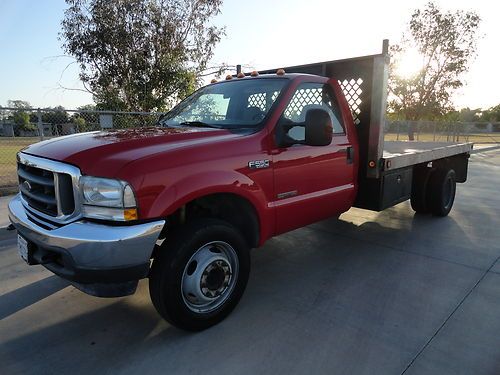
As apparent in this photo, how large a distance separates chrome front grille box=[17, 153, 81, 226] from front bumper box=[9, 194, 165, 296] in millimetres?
120

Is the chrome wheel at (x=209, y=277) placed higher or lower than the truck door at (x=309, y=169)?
lower

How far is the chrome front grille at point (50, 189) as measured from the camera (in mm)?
2531

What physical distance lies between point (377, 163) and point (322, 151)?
2.96ft

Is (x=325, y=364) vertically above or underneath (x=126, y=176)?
underneath

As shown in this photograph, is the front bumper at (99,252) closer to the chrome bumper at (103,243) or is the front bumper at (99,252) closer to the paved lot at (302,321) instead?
the chrome bumper at (103,243)

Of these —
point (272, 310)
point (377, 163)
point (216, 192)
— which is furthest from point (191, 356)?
point (377, 163)

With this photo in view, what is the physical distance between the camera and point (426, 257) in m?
4.48

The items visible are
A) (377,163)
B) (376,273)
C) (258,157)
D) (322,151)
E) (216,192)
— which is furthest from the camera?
(377,163)

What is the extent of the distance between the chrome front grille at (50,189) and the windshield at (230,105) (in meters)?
1.42

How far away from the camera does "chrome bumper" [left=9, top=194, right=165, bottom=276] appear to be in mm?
2371

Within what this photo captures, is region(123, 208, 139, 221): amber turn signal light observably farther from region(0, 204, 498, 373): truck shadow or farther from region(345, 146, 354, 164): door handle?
region(345, 146, 354, 164): door handle

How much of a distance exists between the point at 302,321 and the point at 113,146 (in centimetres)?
195

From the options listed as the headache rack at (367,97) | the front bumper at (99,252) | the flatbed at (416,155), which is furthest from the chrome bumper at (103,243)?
the flatbed at (416,155)

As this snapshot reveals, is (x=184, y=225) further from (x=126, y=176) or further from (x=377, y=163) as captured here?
(x=377, y=163)
